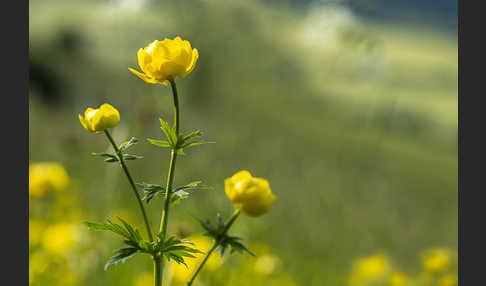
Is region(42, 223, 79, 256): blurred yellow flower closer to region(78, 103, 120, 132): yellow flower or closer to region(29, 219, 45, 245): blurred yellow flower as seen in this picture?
region(29, 219, 45, 245): blurred yellow flower

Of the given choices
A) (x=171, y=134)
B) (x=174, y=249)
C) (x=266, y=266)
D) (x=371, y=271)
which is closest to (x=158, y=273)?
(x=174, y=249)

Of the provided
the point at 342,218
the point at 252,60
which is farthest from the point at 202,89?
the point at 342,218

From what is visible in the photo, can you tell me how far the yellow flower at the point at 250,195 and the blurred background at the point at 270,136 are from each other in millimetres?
326

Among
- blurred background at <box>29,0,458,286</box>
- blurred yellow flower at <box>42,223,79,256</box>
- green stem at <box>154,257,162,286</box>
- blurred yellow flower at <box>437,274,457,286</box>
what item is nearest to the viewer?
green stem at <box>154,257,162,286</box>

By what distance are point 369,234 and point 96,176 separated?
4.75ft

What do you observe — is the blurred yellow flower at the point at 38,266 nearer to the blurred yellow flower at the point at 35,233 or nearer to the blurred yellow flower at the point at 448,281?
the blurred yellow flower at the point at 35,233

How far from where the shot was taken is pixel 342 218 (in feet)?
7.86

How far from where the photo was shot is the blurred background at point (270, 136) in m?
1.39

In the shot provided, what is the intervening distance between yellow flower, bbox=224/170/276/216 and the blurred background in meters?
0.33

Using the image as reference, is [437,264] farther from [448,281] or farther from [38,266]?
[38,266]

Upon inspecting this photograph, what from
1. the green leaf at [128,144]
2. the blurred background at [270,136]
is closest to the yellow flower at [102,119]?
the green leaf at [128,144]

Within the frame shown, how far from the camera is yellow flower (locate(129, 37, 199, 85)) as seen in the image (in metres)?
0.49

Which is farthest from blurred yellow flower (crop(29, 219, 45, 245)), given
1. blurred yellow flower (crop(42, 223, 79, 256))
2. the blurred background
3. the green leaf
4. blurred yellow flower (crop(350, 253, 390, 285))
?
the green leaf

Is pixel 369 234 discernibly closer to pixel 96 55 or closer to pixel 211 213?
pixel 211 213
